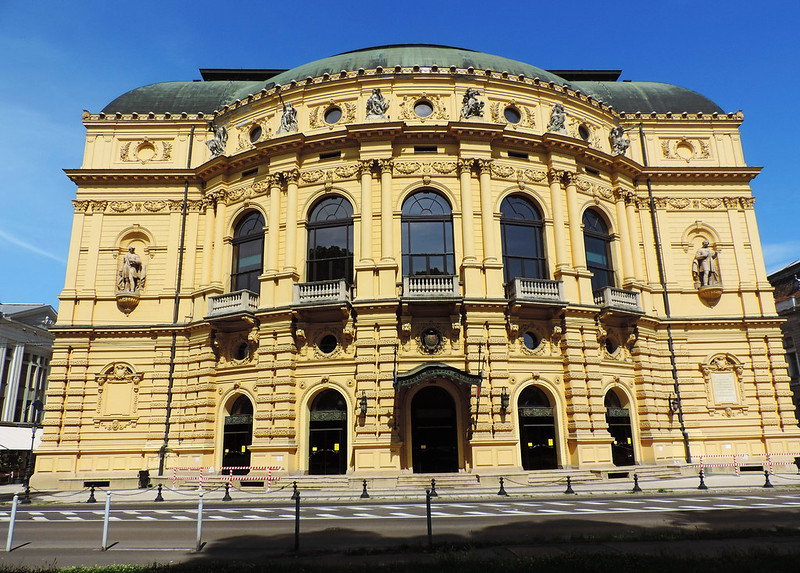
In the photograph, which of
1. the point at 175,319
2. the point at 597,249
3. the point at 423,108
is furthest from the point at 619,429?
the point at 175,319

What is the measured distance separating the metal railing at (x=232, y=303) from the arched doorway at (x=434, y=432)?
34.0ft

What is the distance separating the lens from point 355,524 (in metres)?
16.1

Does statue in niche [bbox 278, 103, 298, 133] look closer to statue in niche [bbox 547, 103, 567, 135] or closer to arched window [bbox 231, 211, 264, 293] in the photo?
arched window [bbox 231, 211, 264, 293]

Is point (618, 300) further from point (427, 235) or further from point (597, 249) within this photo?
point (427, 235)

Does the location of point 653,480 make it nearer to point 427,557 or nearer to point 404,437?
point 404,437

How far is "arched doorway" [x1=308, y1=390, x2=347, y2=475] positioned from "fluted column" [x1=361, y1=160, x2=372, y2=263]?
7.62 m

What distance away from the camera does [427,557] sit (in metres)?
11.1

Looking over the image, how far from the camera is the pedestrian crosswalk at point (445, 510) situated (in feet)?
58.7

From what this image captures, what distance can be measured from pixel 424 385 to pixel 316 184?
13.2m

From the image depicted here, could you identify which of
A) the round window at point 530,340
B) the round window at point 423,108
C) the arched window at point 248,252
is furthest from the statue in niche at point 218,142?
the round window at point 530,340

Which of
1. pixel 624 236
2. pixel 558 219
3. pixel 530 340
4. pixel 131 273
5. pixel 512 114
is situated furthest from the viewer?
pixel 624 236

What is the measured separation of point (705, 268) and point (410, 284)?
A: 20.8 meters

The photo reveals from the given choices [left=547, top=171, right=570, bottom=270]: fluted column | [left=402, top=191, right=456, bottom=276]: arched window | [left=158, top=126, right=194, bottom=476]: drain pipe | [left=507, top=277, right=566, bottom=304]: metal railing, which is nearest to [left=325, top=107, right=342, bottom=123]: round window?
[left=402, top=191, right=456, bottom=276]: arched window

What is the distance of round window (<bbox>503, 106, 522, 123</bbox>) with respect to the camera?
3406 centimetres
